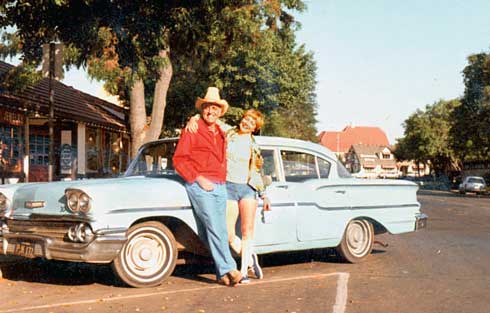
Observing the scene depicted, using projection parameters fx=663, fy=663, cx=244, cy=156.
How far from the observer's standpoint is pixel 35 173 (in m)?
20.2

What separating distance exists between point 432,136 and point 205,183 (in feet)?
265

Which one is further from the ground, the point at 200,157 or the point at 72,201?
the point at 200,157

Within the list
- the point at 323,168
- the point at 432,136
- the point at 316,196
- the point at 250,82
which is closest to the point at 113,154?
the point at 250,82

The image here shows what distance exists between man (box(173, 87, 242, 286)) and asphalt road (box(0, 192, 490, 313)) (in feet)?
0.99

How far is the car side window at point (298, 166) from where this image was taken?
7891 mm

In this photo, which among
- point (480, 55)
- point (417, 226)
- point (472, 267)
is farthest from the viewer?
point (480, 55)

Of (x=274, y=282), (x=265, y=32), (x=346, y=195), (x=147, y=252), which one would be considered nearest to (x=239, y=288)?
(x=274, y=282)

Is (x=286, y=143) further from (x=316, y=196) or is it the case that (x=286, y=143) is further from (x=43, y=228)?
(x=43, y=228)

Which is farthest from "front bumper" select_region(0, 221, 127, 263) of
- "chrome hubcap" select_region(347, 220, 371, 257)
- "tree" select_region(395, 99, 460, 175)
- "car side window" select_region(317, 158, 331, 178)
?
"tree" select_region(395, 99, 460, 175)

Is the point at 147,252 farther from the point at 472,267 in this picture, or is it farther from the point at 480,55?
the point at 480,55

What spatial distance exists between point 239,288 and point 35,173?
14.9 m

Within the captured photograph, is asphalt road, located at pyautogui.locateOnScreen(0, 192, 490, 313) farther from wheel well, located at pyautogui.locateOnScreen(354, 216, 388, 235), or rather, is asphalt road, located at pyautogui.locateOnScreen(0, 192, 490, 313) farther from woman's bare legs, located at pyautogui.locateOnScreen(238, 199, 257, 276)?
wheel well, located at pyautogui.locateOnScreen(354, 216, 388, 235)

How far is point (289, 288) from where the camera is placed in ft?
21.9

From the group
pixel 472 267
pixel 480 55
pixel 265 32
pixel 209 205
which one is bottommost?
pixel 472 267
